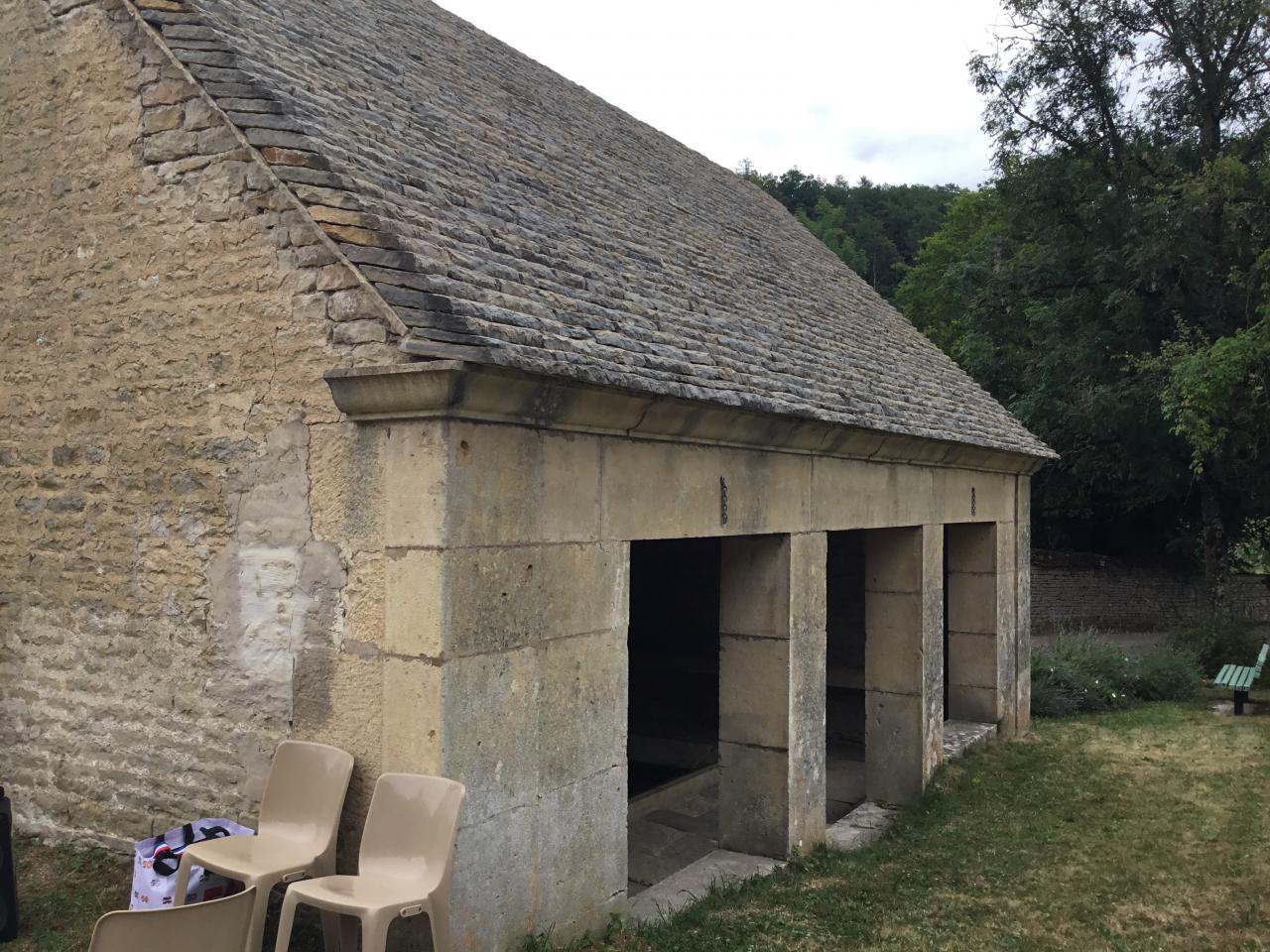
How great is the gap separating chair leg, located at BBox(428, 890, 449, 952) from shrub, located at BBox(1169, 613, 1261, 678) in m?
15.6

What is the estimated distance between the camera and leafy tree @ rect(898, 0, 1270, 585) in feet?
60.2

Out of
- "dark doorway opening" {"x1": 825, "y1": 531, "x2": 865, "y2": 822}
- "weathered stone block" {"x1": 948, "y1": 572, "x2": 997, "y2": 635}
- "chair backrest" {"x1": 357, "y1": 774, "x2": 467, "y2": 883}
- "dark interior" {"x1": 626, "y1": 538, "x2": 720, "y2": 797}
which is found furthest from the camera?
"dark doorway opening" {"x1": 825, "y1": 531, "x2": 865, "y2": 822}

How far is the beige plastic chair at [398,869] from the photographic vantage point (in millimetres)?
3789

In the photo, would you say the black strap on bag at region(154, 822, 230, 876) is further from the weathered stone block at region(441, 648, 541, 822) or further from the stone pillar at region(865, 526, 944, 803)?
the stone pillar at region(865, 526, 944, 803)

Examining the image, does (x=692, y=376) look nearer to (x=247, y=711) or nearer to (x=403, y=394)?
(x=403, y=394)

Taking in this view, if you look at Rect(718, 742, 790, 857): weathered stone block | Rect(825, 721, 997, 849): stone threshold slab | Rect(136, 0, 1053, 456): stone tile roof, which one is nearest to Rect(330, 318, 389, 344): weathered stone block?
Rect(136, 0, 1053, 456): stone tile roof

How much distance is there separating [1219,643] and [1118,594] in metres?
6.08

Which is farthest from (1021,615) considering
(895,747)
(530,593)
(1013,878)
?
(530,593)

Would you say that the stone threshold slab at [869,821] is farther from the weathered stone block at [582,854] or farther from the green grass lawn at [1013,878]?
A: the weathered stone block at [582,854]

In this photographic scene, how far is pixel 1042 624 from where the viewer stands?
21.8 metres

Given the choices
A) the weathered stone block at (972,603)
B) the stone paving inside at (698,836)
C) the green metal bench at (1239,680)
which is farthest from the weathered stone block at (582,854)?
the green metal bench at (1239,680)

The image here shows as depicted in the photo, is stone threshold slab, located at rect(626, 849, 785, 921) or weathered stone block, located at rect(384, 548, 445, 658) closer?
weathered stone block, located at rect(384, 548, 445, 658)

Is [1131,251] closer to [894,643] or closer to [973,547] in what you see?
[973,547]

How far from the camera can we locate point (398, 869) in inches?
166
